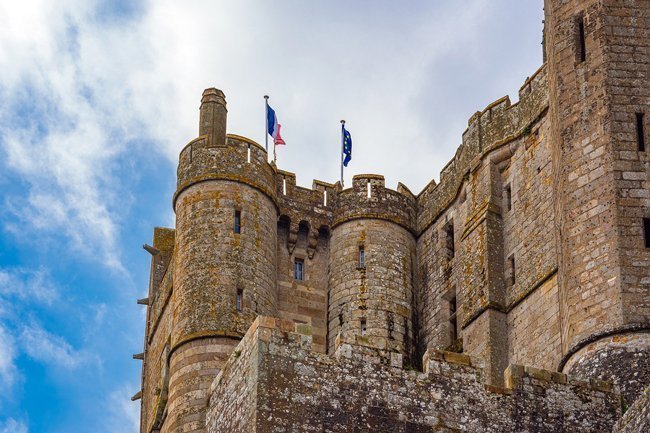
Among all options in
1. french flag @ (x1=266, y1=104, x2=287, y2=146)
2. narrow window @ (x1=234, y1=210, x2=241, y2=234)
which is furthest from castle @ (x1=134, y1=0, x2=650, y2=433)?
french flag @ (x1=266, y1=104, x2=287, y2=146)

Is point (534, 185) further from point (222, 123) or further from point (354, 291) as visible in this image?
point (222, 123)

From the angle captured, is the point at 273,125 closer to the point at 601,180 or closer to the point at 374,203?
the point at 374,203

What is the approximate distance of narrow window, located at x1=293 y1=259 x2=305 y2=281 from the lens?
3819cm

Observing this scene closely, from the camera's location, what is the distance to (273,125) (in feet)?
136

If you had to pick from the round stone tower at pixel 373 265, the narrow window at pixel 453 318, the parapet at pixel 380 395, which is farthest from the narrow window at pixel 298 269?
the parapet at pixel 380 395

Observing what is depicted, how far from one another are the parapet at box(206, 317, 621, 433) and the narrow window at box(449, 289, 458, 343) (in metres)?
10.3

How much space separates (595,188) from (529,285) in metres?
4.76

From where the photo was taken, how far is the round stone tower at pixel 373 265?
37031 mm

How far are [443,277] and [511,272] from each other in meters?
3.20

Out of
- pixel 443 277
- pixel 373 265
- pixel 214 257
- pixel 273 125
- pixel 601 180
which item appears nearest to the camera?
pixel 601 180

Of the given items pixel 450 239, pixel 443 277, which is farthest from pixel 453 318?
pixel 450 239

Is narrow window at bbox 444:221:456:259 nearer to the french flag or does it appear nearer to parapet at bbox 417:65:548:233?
parapet at bbox 417:65:548:233

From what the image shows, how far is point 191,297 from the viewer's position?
3538 cm

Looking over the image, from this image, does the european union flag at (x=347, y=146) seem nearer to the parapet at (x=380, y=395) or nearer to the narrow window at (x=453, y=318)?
the narrow window at (x=453, y=318)
